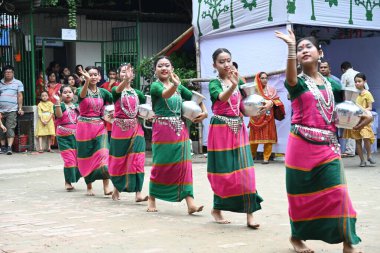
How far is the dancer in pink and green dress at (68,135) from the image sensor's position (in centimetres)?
1038

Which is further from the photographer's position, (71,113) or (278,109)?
(278,109)

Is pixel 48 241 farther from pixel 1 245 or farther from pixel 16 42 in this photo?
pixel 16 42

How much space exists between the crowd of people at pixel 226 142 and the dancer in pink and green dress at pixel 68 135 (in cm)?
2

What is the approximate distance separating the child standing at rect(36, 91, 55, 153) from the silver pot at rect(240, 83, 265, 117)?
981 centimetres

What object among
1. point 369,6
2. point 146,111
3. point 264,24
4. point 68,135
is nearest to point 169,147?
point 146,111

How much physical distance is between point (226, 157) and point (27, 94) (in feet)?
34.8

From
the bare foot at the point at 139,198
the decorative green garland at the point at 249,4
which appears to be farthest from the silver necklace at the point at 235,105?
the decorative green garland at the point at 249,4

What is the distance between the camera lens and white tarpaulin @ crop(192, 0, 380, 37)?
12.9 meters

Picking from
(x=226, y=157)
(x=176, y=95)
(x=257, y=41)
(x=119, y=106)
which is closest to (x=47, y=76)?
(x=257, y=41)

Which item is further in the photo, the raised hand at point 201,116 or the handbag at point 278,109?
the handbag at point 278,109

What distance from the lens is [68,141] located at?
10.5m

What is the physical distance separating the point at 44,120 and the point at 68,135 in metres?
5.80

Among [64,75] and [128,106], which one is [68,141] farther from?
[64,75]

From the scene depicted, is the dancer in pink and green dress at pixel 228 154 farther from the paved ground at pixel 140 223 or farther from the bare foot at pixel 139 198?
the bare foot at pixel 139 198
